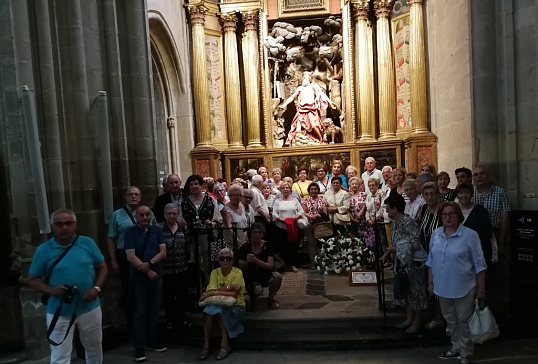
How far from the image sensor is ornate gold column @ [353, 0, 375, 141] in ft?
38.7

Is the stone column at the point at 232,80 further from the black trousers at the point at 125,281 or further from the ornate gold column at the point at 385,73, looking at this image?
the black trousers at the point at 125,281

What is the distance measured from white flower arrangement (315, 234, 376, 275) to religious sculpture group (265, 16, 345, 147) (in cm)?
539

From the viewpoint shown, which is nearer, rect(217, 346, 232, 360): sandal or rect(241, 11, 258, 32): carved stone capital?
rect(217, 346, 232, 360): sandal

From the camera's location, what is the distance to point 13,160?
4629 mm

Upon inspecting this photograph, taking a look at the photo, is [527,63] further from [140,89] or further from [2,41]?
[2,41]

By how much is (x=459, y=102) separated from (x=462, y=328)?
5763 millimetres

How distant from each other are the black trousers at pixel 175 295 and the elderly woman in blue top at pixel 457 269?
2.66 meters

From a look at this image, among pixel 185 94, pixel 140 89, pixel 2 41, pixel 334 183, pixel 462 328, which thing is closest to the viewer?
pixel 462 328

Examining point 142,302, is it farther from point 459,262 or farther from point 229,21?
point 229,21

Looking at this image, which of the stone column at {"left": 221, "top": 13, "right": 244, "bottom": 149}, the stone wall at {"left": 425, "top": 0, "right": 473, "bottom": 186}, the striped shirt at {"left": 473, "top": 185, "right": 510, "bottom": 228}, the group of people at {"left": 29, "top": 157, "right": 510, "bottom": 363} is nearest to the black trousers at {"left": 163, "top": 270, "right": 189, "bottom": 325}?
the group of people at {"left": 29, "top": 157, "right": 510, "bottom": 363}

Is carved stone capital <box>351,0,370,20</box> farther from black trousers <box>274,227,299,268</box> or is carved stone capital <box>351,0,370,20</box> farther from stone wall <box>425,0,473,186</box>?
black trousers <box>274,227,299,268</box>

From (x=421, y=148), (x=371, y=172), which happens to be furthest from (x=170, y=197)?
(x=421, y=148)

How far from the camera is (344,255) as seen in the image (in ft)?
22.2

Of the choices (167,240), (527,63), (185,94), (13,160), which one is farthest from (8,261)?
(185,94)
